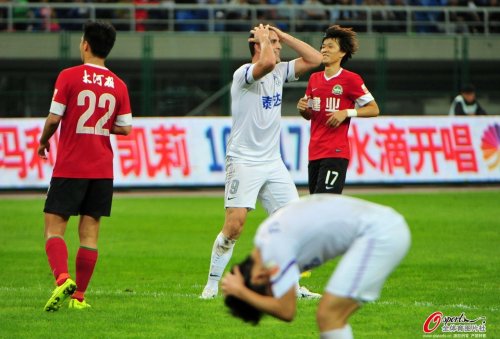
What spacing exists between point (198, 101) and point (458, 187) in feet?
28.6

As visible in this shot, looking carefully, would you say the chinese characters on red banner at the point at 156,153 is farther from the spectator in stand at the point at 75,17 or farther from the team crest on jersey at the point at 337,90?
the team crest on jersey at the point at 337,90

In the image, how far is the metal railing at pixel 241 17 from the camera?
31547mm

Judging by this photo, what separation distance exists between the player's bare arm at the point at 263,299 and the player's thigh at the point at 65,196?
3.86m

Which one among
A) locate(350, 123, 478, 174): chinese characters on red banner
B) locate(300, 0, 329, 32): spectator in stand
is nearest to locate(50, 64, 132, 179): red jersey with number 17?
locate(350, 123, 478, 174): chinese characters on red banner

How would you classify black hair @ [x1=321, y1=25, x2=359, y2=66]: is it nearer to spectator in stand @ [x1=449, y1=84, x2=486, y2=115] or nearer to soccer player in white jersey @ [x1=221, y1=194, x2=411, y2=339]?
soccer player in white jersey @ [x1=221, y1=194, x2=411, y2=339]

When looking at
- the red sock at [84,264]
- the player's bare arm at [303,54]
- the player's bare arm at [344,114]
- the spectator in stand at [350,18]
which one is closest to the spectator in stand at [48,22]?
the spectator in stand at [350,18]

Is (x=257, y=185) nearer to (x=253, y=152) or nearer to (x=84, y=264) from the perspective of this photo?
(x=253, y=152)

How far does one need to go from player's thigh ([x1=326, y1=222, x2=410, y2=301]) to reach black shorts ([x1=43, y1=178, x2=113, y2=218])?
404 cm

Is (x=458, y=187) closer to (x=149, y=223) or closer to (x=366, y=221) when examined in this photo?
(x=149, y=223)

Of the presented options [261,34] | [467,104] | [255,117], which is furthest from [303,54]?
[467,104]

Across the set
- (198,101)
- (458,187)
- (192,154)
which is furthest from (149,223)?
(198,101)

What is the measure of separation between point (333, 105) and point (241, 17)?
20993 millimetres

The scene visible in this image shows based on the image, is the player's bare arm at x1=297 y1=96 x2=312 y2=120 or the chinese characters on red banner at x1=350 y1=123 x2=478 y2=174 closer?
the player's bare arm at x1=297 y1=96 x2=312 y2=120

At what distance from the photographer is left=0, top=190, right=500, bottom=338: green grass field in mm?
8773
